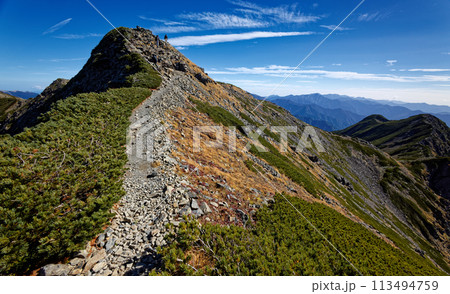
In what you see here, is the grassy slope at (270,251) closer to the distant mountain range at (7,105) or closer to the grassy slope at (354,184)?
the grassy slope at (354,184)

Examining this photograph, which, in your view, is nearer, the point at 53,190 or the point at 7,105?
the point at 53,190

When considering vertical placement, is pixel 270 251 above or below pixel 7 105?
below

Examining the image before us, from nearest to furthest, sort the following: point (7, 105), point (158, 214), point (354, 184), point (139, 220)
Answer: point (139, 220)
point (158, 214)
point (354, 184)
point (7, 105)

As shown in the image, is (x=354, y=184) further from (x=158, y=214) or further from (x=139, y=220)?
(x=139, y=220)

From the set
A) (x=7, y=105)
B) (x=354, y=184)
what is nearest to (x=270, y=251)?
(x=354, y=184)

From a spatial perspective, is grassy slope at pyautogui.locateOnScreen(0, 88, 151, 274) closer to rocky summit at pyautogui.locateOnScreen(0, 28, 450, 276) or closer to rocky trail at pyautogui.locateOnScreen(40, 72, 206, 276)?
rocky summit at pyautogui.locateOnScreen(0, 28, 450, 276)

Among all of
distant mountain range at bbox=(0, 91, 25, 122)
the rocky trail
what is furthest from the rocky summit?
distant mountain range at bbox=(0, 91, 25, 122)

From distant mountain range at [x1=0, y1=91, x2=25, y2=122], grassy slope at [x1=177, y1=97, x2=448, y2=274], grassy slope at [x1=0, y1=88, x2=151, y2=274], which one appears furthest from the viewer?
distant mountain range at [x1=0, y1=91, x2=25, y2=122]

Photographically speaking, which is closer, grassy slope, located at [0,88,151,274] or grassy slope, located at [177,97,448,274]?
grassy slope, located at [0,88,151,274]

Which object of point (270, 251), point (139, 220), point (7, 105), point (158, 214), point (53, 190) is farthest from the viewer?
point (7, 105)

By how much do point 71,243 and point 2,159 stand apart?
526 centimetres

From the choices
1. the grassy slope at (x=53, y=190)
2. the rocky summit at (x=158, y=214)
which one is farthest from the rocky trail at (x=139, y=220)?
the grassy slope at (x=53, y=190)
